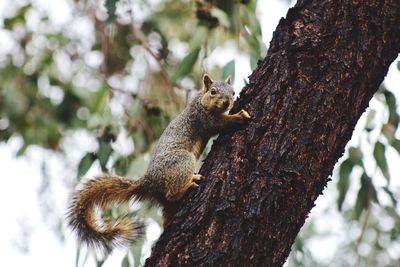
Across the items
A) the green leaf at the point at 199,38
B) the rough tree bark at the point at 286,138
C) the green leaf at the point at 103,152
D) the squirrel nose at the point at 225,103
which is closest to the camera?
the rough tree bark at the point at 286,138

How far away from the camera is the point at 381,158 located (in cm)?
367

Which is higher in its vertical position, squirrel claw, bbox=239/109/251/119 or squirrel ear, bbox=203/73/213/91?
squirrel ear, bbox=203/73/213/91

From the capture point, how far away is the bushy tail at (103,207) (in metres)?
2.75

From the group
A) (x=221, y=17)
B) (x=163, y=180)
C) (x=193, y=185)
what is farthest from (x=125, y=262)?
(x=221, y=17)

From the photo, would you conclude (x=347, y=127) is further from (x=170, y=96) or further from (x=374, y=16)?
(x=170, y=96)

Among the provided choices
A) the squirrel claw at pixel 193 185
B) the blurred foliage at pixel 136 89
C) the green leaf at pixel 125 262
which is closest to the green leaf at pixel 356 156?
the blurred foliage at pixel 136 89

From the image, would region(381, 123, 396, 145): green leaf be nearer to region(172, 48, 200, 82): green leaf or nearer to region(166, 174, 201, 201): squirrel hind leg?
region(172, 48, 200, 82): green leaf

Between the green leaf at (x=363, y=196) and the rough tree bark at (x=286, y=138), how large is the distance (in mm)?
1441

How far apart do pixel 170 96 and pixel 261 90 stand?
195 centimetres

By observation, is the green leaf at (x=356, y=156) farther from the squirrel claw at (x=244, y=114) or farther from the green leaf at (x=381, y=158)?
the squirrel claw at (x=244, y=114)

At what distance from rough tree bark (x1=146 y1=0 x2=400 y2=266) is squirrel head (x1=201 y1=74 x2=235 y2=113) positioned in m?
0.50

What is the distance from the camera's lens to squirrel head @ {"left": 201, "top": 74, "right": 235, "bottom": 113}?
2992mm

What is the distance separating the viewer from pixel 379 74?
2.37 metres

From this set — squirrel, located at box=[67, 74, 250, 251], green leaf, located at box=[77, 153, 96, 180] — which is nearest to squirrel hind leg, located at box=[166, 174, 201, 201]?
squirrel, located at box=[67, 74, 250, 251]
